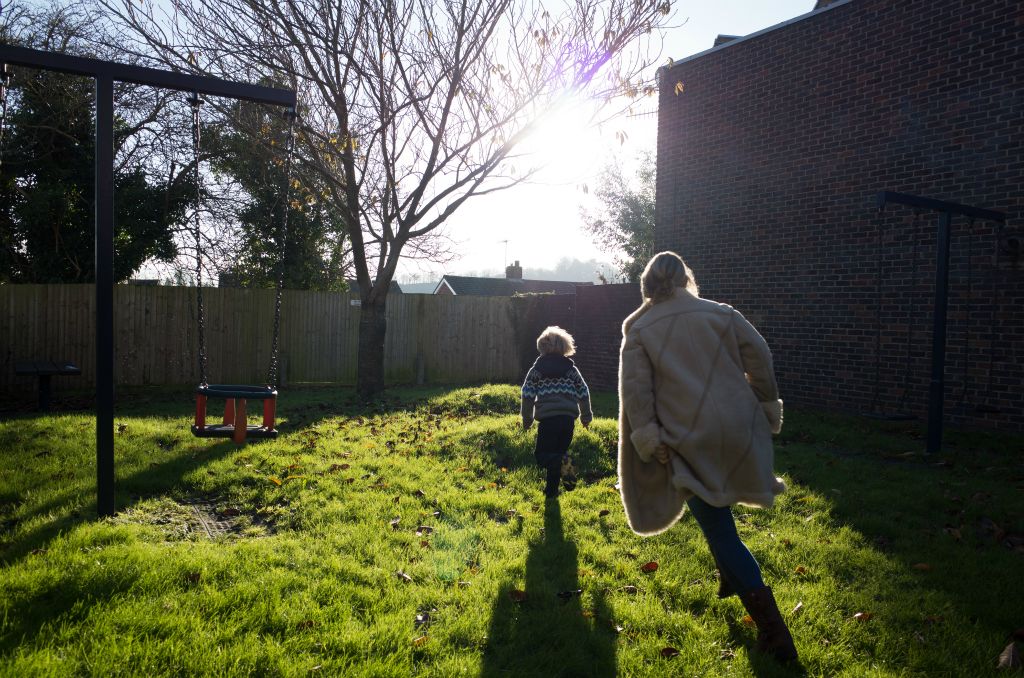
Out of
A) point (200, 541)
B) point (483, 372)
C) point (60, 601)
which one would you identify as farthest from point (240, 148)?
point (60, 601)

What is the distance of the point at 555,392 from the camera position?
607 cm

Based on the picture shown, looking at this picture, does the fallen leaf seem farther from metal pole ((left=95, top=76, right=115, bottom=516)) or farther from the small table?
the small table

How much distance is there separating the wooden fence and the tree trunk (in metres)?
3.28

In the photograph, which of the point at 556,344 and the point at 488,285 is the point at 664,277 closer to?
the point at 556,344

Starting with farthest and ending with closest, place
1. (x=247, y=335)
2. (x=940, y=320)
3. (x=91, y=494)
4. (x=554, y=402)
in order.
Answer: (x=247, y=335) < (x=940, y=320) < (x=554, y=402) < (x=91, y=494)

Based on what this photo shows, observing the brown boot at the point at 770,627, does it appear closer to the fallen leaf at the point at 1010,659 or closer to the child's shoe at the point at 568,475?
the fallen leaf at the point at 1010,659

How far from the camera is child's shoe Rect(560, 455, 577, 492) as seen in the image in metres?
6.30

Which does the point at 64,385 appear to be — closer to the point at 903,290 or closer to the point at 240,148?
the point at 240,148

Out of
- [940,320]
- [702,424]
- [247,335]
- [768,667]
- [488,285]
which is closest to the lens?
[768,667]

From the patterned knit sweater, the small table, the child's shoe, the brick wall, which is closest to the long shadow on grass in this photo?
the patterned knit sweater

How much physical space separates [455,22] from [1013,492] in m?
9.83

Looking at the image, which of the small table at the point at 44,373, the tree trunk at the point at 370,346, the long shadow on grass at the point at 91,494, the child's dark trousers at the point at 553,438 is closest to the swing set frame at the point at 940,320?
the child's dark trousers at the point at 553,438

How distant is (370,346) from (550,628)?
33.4ft

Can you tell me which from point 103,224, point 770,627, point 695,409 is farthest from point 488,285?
point 770,627
